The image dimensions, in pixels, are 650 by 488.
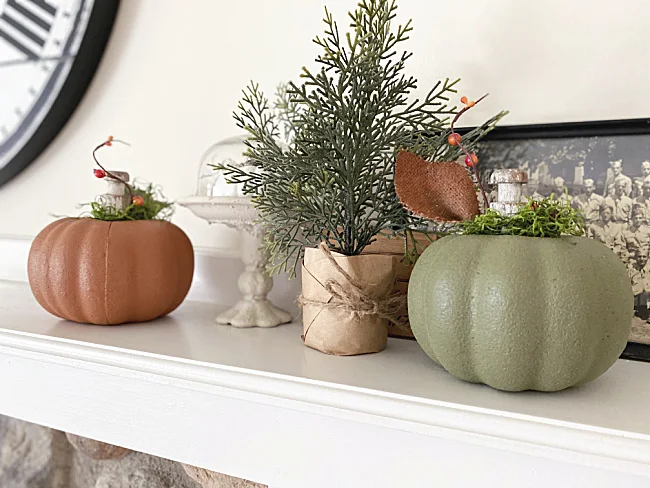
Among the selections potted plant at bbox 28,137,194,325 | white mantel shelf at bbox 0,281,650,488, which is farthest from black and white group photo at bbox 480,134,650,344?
potted plant at bbox 28,137,194,325

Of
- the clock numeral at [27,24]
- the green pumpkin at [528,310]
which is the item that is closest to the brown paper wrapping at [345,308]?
the green pumpkin at [528,310]

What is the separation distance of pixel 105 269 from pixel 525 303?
51 cm

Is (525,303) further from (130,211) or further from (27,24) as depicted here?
(27,24)

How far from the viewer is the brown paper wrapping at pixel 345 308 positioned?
638 millimetres

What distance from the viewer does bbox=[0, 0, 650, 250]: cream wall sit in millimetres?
707

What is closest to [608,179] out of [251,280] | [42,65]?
[251,280]

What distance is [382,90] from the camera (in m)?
0.64

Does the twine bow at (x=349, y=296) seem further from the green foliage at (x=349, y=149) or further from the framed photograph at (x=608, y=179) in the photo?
the framed photograph at (x=608, y=179)

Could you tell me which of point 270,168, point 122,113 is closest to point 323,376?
point 270,168

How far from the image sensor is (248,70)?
0.95m

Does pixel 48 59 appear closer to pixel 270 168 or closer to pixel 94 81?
pixel 94 81

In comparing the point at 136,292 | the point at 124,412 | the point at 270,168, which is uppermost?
the point at 270,168

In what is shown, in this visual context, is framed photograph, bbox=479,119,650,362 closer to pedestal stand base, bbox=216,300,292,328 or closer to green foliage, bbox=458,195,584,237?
green foliage, bbox=458,195,584,237

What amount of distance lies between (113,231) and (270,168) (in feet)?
0.79
